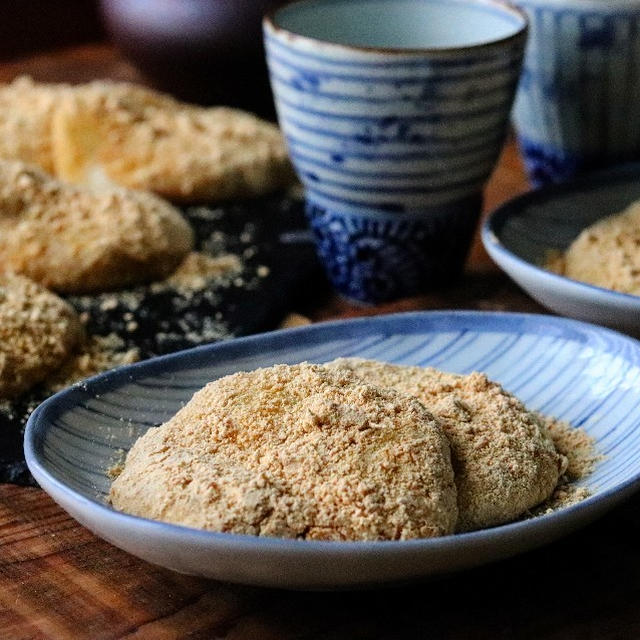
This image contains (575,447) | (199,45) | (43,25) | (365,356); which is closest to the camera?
(575,447)

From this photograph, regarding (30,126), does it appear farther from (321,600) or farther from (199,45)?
(321,600)

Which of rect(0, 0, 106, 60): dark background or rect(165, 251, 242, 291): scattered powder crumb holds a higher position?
rect(165, 251, 242, 291): scattered powder crumb

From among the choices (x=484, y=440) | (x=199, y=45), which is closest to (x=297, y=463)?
(x=484, y=440)

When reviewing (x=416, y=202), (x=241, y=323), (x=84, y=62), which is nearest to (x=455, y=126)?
(x=416, y=202)

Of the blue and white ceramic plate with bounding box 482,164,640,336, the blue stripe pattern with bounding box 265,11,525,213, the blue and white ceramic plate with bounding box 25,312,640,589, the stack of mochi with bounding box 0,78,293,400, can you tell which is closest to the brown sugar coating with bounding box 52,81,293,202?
the stack of mochi with bounding box 0,78,293,400

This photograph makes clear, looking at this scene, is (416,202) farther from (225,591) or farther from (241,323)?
(225,591)

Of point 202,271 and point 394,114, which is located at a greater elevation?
point 394,114

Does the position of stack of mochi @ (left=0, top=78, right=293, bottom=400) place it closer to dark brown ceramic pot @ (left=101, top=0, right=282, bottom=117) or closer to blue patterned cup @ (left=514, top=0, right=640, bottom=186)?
dark brown ceramic pot @ (left=101, top=0, right=282, bottom=117)
